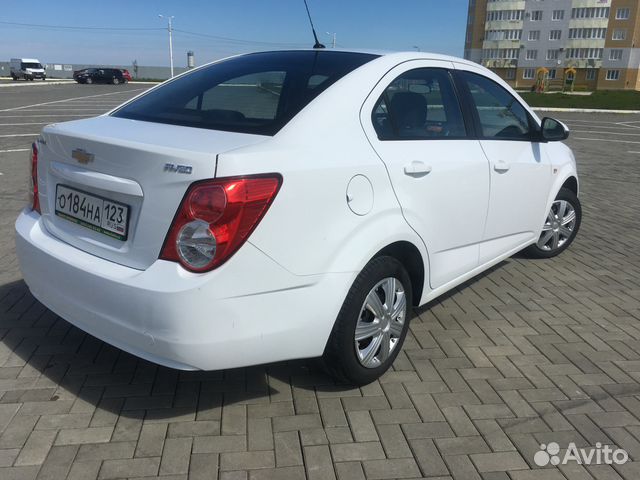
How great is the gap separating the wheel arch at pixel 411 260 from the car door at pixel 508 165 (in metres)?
0.73

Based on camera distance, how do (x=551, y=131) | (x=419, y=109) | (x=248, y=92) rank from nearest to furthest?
(x=248, y=92), (x=419, y=109), (x=551, y=131)

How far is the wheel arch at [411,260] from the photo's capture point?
9.86ft

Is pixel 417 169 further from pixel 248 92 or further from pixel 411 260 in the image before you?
pixel 248 92

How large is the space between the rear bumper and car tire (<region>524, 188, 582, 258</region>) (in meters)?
3.30

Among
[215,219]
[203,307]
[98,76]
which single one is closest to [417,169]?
Answer: [215,219]

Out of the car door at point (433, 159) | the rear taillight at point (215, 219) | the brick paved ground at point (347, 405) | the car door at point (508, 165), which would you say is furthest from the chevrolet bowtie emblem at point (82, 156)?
the car door at point (508, 165)

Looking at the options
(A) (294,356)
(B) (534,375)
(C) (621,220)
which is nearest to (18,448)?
(A) (294,356)

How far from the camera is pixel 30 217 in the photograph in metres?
3.04

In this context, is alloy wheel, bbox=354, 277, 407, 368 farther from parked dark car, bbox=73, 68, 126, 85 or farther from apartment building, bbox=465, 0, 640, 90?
apartment building, bbox=465, 0, 640, 90

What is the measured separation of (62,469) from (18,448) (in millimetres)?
273

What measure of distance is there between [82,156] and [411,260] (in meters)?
1.78

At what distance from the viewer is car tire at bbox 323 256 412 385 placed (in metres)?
2.76

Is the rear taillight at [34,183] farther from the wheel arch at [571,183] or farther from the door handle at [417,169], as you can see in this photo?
the wheel arch at [571,183]

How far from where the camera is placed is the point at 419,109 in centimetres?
334
